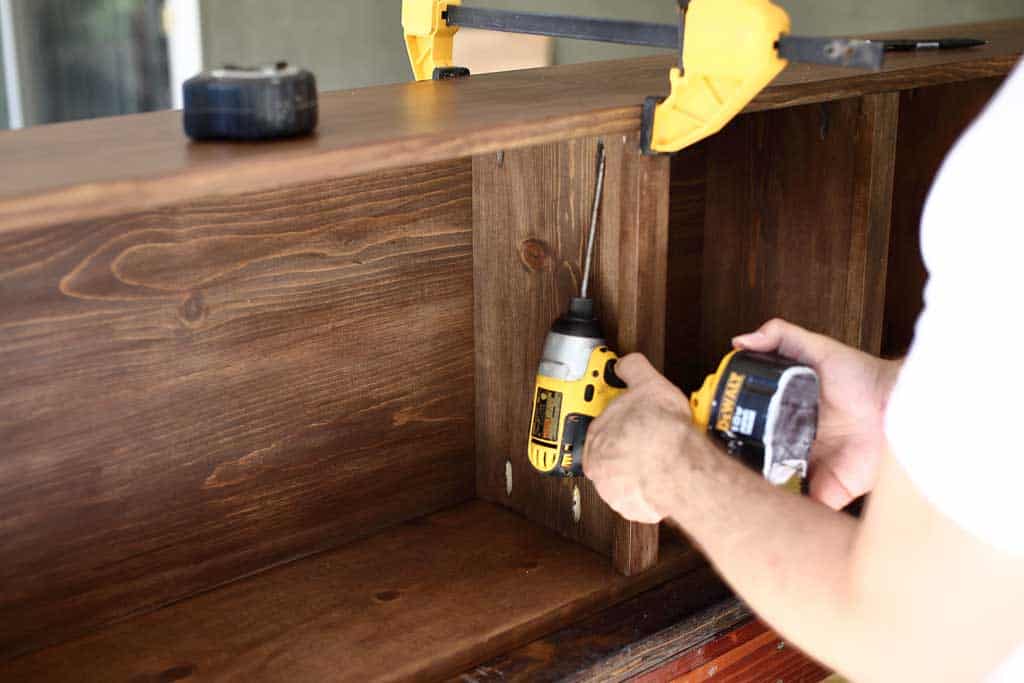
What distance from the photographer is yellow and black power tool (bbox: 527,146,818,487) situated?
1.08 metres

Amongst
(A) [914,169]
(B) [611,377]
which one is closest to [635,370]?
(B) [611,377]

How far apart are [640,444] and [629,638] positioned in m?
0.33

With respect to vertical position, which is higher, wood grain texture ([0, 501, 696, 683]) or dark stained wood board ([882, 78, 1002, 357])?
dark stained wood board ([882, 78, 1002, 357])

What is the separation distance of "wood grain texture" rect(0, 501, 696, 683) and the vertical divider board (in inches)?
2.4

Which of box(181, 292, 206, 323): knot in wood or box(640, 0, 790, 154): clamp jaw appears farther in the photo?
box(181, 292, 206, 323): knot in wood

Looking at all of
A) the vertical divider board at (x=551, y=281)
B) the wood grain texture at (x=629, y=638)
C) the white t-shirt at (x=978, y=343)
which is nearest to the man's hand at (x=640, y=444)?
the vertical divider board at (x=551, y=281)

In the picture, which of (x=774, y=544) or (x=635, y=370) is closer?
(x=774, y=544)

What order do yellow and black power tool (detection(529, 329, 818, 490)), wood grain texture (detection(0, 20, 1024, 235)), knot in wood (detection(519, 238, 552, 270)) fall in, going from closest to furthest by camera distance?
wood grain texture (detection(0, 20, 1024, 235))
yellow and black power tool (detection(529, 329, 818, 490))
knot in wood (detection(519, 238, 552, 270))

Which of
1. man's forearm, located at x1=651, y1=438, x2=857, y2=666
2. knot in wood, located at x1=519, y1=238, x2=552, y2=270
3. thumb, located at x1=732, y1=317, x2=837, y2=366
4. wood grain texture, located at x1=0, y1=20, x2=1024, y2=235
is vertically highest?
wood grain texture, located at x1=0, y1=20, x2=1024, y2=235

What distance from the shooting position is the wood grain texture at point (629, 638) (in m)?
1.20

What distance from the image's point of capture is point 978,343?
66 cm

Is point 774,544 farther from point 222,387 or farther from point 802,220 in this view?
point 802,220

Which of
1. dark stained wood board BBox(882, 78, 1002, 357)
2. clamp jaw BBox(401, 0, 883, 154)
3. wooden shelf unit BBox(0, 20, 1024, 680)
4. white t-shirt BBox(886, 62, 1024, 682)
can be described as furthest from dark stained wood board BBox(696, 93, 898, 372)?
white t-shirt BBox(886, 62, 1024, 682)

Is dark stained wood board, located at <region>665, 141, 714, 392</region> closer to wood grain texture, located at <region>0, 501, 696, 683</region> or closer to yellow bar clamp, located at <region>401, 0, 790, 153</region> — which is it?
wood grain texture, located at <region>0, 501, 696, 683</region>
